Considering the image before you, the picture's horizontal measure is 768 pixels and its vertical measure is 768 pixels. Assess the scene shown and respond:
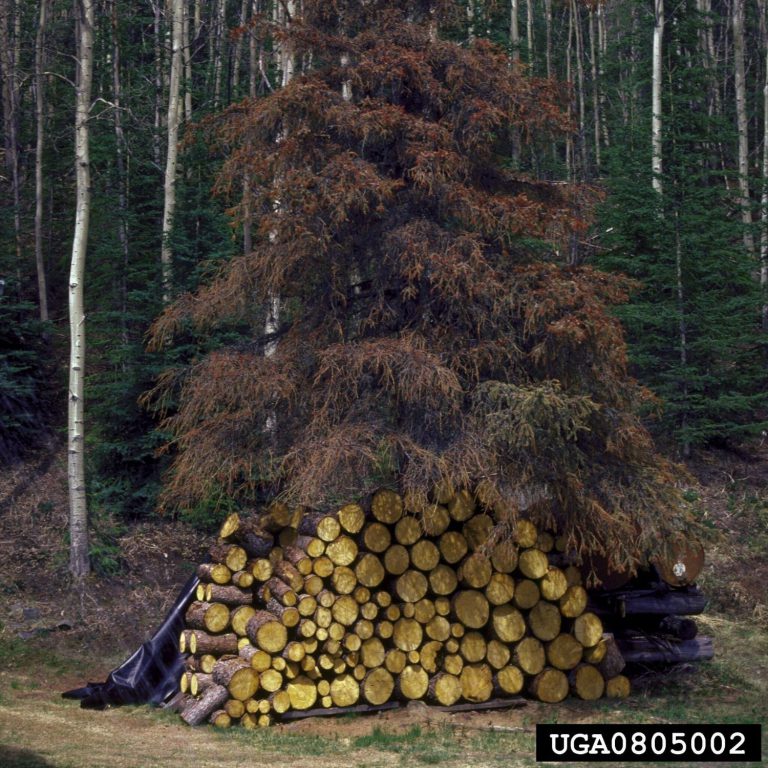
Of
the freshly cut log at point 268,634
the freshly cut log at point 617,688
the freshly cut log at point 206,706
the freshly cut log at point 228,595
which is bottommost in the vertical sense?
the freshly cut log at point 617,688

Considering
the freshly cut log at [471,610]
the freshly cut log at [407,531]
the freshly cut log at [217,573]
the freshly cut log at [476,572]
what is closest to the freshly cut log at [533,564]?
the freshly cut log at [476,572]

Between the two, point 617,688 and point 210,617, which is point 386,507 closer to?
point 210,617

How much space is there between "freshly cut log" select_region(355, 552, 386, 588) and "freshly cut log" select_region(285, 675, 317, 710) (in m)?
0.99

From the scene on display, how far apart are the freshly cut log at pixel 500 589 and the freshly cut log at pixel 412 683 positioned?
3.02ft

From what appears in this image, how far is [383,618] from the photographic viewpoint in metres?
8.74

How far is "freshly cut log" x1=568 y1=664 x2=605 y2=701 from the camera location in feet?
29.2

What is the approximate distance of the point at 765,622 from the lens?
11.8 meters

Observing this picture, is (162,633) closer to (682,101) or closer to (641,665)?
(641,665)

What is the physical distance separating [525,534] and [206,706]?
318 centimetres

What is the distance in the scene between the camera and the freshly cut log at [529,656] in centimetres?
878

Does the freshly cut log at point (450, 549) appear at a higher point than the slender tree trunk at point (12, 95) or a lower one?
lower

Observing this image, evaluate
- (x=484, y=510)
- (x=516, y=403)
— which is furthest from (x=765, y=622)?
(x=516, y=403)

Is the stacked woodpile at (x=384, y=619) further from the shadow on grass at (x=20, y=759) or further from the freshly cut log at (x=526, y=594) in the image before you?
the shadow on grass at (x=20, y=759)

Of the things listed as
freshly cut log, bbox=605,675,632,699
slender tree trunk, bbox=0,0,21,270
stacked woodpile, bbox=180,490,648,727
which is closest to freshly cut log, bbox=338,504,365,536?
stacked woodpile, bbox=180,490,648,727
